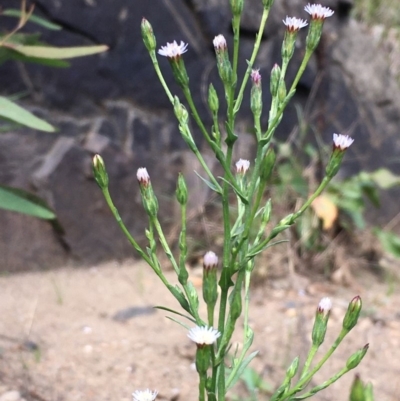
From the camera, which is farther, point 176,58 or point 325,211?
point 325,211

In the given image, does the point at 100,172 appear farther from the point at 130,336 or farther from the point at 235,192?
the point at 130,336

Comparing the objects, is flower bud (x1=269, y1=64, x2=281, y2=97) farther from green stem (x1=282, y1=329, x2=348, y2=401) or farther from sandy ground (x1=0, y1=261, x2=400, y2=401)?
sandy ground (x1=0, y1=261, x2=400, y2=401)

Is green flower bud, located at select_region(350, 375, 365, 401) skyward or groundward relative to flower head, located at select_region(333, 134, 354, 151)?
groundward

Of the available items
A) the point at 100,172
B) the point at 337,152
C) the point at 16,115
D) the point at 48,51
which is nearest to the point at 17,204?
the point at 16,115

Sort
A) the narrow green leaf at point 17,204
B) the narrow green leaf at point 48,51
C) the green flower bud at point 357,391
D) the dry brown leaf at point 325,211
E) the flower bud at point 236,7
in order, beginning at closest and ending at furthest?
the flower bud at point 236,7, the green flower bud at point 357,391, the narrow green leaf at point 17,204, the narrow green leaf at point 48,51, the dry brown leaf at point 325,211

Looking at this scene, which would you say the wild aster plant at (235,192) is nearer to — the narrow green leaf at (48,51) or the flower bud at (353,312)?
the flower bud at (353,312)

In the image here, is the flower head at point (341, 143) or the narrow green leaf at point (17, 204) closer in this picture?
the flower head at point (341, 143)

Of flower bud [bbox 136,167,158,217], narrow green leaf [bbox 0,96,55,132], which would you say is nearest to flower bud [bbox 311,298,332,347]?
flower bud [bbox 136,167,158,217]

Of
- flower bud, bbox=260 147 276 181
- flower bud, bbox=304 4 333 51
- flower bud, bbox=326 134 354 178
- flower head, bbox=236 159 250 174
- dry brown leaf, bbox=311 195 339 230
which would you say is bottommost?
flower bud, bbox=260 147 276 181

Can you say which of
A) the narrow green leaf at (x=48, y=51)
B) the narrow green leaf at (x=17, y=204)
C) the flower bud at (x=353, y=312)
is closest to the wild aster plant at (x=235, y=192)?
the flower bud at (x=353, y=312)
